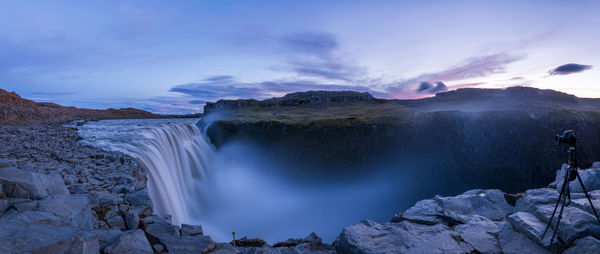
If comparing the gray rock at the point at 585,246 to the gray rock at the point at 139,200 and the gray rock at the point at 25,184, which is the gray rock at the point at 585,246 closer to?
the gray rock at the point at 139,200

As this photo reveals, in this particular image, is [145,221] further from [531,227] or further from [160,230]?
[531,227]

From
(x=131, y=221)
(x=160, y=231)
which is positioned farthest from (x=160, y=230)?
(x=131, y=221)

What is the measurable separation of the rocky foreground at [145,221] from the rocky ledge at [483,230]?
32mm

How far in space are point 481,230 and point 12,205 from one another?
1512 cm

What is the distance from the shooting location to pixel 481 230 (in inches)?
409

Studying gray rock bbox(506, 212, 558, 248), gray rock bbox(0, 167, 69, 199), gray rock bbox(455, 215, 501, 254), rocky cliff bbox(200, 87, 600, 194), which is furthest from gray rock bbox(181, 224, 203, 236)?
rocky cliff bbox(200, 87, 600, 194)

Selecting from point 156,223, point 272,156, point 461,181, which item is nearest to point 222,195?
point 272,156

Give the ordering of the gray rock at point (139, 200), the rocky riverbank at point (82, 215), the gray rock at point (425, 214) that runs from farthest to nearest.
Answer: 1. the gray rock at point (425, 214)
2. the gray rock at point (139, 200)
3. the rocky riverbank at point (82, 215)

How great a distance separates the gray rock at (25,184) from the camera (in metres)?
6.37

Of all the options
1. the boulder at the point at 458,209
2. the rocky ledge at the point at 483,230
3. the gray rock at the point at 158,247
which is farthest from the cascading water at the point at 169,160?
the boulder at the point at 458,209

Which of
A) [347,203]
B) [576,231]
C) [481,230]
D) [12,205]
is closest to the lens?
[12,205]

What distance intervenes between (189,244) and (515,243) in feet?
36.4

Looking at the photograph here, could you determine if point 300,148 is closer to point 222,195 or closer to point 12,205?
point 222,195

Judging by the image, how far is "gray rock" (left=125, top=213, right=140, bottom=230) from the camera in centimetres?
817
